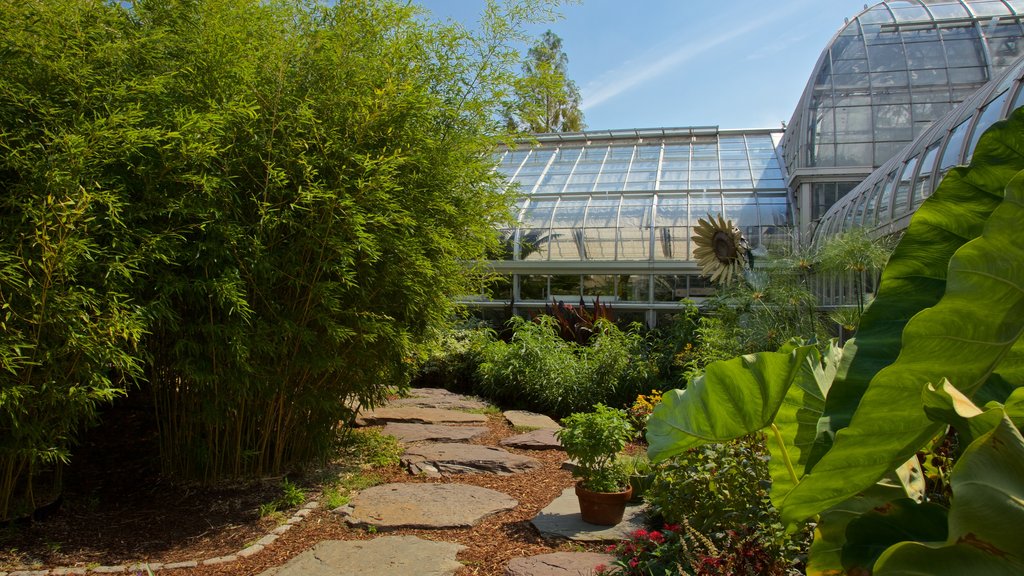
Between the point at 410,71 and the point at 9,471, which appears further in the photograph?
the point at 410,71

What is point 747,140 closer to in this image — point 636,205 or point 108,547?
point 636,205

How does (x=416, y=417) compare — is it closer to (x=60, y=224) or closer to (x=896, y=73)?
(x=60, y=224)

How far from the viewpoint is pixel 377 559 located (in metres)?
2.99

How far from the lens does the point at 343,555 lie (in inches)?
120

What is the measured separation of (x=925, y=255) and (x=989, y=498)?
1.50 ft

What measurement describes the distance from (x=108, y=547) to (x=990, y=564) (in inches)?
141

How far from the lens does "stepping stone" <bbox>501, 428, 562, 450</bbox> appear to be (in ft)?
17.5

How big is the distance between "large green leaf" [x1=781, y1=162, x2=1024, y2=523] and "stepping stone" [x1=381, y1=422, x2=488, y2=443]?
15.4 feet

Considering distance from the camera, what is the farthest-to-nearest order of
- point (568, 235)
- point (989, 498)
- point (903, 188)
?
point (568, 235)
point (903, 188)
point (989, 498)

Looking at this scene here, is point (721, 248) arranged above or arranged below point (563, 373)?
above

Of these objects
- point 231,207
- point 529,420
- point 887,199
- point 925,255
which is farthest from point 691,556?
point 887,199

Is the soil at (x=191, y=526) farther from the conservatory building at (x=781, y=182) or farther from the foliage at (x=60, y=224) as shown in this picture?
the conservatory building at (x=781, y=182)

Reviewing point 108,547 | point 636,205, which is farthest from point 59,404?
point 636,205

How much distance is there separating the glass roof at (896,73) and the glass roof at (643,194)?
4.62 ft
